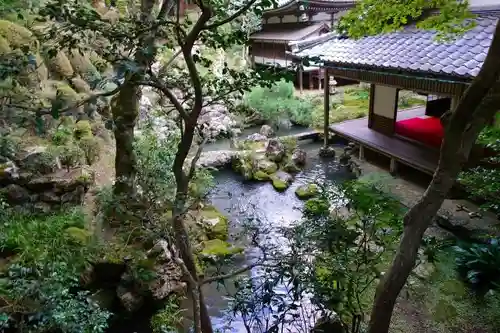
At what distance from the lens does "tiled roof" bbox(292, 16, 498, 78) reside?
6.39 m

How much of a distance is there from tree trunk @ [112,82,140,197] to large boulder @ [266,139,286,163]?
6.08m

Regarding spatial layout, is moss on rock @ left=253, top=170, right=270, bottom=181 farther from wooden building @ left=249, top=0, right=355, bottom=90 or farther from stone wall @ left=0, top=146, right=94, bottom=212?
wooden building @ left=249, top=0, right=355, bottom=90

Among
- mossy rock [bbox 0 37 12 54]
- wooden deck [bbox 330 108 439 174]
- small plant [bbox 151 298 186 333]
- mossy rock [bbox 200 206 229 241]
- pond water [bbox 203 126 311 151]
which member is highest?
mossy rock [bbox 0 37 12 54]

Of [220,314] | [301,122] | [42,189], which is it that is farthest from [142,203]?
[301,122]

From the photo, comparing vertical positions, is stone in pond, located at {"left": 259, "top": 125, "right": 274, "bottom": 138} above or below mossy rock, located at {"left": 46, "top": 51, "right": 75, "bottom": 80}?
below

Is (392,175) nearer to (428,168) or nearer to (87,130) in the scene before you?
(428,168)

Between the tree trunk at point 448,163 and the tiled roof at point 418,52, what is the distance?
4346 millimetres

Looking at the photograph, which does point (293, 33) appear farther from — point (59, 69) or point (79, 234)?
point (79, 234)

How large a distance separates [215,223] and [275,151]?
14.5ft

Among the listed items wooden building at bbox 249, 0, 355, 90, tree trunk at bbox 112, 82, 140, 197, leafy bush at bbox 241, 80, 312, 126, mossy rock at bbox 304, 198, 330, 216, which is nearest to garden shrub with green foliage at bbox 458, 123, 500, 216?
mossy rock at bbox 304, 198, 330, 216

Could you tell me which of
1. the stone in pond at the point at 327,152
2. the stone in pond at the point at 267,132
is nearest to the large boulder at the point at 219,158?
the stone in pond at the point at 267,132

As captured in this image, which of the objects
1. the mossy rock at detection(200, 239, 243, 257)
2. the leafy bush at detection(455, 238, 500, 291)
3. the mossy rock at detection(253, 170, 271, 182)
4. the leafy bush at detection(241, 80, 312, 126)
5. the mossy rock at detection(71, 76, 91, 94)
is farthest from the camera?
the leafy bush at detection(241, 80, 312, 126)

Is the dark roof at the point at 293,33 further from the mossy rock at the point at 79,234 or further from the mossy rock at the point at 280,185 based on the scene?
the mossy rock at the point at 79,234

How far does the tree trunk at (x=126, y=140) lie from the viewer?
17.9 ft
